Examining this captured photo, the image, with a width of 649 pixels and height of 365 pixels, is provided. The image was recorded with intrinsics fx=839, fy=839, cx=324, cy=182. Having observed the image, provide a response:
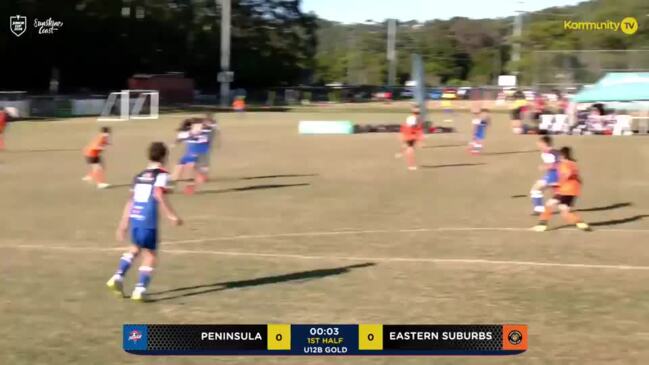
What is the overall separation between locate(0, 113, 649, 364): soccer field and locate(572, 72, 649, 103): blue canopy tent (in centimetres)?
1651

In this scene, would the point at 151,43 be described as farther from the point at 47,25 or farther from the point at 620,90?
the point at 620,90

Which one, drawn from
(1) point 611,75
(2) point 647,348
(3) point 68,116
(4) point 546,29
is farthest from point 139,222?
(4) point 546,29

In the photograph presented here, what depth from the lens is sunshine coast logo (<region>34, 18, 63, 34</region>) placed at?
67.5 metres

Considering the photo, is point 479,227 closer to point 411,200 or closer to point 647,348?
point 411,200

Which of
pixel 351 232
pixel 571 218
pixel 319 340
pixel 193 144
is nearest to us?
pixel 319 340

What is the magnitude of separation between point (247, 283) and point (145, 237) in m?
1.59

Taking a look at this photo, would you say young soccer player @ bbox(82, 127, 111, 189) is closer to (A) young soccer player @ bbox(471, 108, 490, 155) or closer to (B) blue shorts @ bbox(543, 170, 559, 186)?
(B) blue shorts @ bbox(543, 170, 559, 186)

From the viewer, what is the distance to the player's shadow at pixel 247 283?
30.0 ft

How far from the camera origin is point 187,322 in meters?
8.02

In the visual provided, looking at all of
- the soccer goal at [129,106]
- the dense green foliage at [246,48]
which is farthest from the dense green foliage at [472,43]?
the soccer goal at [129,106]

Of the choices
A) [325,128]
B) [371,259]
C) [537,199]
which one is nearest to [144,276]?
[371,259]

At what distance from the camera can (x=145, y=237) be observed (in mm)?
8688

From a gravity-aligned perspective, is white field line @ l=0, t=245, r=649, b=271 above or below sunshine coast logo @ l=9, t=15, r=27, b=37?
below

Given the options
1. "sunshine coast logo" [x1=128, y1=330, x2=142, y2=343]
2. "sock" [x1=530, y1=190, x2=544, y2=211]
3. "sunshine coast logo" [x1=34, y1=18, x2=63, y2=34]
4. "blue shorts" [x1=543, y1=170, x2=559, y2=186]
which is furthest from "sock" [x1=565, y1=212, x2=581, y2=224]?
"sunshine coast logo" [x1=34, y1=18, x2=63, y2=34]
